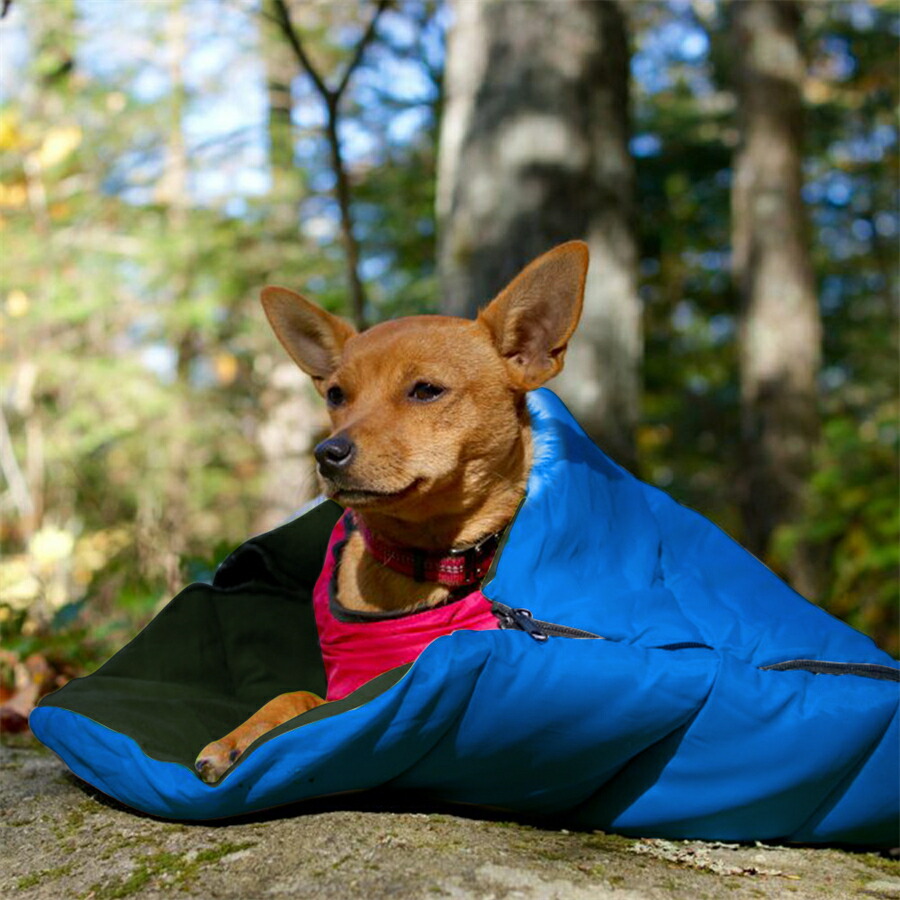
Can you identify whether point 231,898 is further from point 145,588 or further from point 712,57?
point 712,57

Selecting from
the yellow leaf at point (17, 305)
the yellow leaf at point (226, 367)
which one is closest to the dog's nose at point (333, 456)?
the yellow leaf at point (17, 305)

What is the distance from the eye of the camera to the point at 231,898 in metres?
2.10

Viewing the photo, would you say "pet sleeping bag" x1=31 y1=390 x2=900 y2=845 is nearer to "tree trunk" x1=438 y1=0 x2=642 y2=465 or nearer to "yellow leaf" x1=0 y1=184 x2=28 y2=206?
"tree trunk" x1=438 y1=0 x2=642 y2=465

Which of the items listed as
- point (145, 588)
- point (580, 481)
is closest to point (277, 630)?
point (580, 481)

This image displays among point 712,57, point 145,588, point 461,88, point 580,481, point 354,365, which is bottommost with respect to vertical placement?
point 145,588

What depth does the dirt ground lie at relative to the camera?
7.13 ft

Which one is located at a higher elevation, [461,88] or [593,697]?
[461,88]

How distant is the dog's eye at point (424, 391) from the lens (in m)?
3.23

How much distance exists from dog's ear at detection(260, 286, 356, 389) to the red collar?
2.49 feet

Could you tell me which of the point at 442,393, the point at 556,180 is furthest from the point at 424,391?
the point at 556,180

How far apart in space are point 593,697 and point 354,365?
1.37 metres

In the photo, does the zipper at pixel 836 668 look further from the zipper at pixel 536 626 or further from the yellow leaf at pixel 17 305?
the yellow leaf at pixel 17 305

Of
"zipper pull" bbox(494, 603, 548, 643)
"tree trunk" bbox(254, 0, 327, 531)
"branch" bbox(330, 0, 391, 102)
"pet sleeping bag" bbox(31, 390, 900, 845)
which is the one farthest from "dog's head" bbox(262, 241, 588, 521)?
"tree trunk" bbox(254, 0, 327, 531)

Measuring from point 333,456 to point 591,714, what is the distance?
1006 millimetres
